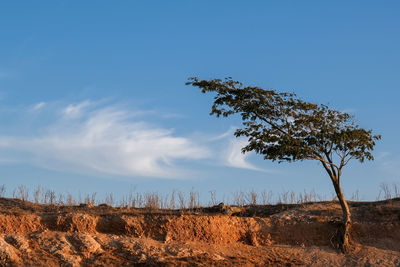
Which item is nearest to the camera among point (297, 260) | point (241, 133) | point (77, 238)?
point (77, 238)

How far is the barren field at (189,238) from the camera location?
17.8m

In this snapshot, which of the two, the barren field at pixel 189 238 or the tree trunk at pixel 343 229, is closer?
the barren field at pixel 189 238

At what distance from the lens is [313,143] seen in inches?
797

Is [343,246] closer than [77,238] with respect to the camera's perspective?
No

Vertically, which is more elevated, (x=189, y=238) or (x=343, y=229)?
(x=343, y=229)

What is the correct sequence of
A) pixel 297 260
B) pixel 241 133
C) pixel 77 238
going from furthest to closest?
pixel 241 133, pixel 297 260, pixel 77 238

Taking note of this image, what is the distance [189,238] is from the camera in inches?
760

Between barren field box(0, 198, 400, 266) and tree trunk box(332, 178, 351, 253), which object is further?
tree trunk box(332, 178, 351, 253)

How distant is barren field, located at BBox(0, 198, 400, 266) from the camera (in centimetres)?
1781

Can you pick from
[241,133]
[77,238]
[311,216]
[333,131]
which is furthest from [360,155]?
[77,238]

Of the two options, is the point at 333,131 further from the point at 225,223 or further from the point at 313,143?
the point at 225,223

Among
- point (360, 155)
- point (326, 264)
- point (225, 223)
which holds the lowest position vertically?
point (326, 264)

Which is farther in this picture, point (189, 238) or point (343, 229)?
point (343, 229)

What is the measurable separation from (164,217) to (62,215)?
3.70 m
